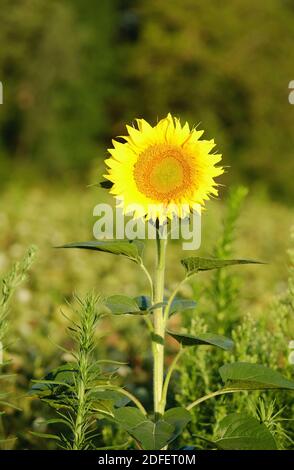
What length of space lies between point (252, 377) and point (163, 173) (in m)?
0.40

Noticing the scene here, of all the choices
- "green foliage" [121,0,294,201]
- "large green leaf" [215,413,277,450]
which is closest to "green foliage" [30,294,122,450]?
"large green leaf" [215,413,277,450]

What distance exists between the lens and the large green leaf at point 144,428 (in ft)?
4.01

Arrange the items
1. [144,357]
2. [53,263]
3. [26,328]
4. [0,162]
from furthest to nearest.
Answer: [0,162]
[53,263]
[26,328]
[144,357]

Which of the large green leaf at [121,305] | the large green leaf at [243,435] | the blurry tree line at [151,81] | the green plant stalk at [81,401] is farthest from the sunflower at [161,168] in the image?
the blurry tree line at [151,81]

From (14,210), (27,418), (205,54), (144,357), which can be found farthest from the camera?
(205,54)

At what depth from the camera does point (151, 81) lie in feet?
61.8

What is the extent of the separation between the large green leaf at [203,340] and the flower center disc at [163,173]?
0.80 ft

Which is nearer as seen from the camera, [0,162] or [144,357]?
[144,357]

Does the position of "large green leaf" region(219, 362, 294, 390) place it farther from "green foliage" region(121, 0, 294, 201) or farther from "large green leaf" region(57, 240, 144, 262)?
"green foliage" region(121, 0, 294, 201)

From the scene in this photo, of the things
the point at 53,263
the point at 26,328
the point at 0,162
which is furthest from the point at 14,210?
the point at 0,162

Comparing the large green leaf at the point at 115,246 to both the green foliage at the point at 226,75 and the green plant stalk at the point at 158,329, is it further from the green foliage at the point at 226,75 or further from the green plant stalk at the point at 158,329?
the green foliage at the point at 226,75

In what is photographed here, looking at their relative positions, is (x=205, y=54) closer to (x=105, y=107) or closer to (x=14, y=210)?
(x=105, y=107)

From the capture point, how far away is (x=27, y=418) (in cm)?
229

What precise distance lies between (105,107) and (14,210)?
14.8 m
